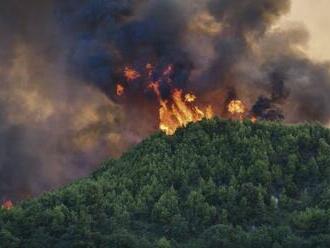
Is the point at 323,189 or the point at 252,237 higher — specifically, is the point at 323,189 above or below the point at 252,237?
above

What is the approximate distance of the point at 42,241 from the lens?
172 m

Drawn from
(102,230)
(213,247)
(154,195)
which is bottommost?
(213,247)

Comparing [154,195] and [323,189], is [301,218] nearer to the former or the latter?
[323,189]

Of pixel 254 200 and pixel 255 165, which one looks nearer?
pixel 254 200

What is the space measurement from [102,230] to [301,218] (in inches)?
1519

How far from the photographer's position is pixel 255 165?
653 feet

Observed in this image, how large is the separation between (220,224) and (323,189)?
27620 millimetres

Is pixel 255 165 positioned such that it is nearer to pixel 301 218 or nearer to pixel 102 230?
pixel 301 218

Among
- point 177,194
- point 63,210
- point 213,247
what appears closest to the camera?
point 213,247

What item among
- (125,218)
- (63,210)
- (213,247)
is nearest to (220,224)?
(213,247)

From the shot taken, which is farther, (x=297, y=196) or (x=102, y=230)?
(x=297, y=196)

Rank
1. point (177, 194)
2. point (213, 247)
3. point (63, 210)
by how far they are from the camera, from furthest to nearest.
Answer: point (177, 194) → point (63, 210) → point (213, 247)

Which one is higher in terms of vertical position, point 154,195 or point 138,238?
point 154,195

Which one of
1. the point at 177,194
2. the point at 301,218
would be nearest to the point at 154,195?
the point at 177,194
